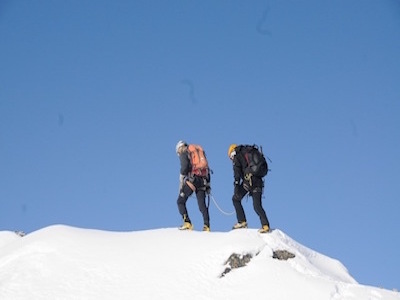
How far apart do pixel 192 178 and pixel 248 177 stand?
184 centimetres

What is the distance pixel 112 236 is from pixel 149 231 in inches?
44.9

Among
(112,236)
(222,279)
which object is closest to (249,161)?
(222,279)

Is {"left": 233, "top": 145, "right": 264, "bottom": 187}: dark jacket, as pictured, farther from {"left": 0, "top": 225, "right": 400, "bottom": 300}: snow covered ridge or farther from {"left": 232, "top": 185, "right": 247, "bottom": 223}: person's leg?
{"left": 0, "top": 225, "right": 400, "bottom": 300}: snow covered ridge

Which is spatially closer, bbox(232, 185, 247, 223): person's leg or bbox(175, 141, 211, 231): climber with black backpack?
bbox(232, 185, 247, 223): person's leg

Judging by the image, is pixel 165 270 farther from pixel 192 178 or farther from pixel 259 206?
pixel 192 178

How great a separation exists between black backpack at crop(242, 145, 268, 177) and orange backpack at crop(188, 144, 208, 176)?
4.79 feet

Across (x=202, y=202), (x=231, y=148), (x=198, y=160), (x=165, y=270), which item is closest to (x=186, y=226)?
(x=202, y=202)

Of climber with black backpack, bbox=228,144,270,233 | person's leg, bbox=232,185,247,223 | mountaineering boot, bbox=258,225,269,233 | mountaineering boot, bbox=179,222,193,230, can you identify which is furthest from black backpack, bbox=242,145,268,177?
mountaineering boot, bbox=179,222,193,230

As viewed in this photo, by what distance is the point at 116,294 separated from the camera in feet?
38.8

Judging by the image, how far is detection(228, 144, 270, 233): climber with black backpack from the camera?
47.4 feet

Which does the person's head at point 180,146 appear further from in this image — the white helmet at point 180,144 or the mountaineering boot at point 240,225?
the mountaineering boot at point 240,225

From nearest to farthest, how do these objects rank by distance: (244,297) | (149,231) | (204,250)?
(244,297), (204,250), (149,231)

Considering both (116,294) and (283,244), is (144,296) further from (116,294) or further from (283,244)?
(283,244)

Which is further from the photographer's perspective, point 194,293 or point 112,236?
point 112,236
